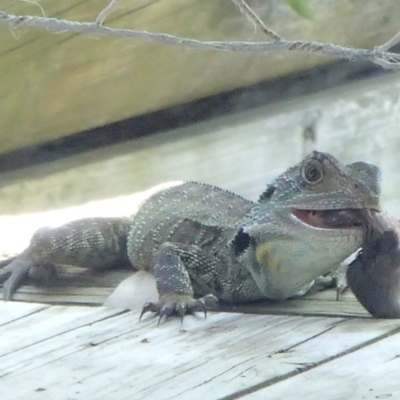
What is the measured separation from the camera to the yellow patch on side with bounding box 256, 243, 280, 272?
126 inches

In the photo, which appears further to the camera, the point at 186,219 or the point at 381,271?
the point at 186,219

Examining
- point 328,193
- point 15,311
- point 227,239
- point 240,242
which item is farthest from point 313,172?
point 15,311

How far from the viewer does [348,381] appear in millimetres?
2111

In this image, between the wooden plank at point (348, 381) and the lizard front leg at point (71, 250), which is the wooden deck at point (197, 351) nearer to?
the wooden plank at point (348, 381)

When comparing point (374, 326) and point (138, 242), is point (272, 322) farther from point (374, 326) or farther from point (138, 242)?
point (138, 242)

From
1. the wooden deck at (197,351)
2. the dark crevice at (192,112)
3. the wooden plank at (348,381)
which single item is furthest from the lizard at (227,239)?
the wooden plank at (348,381)

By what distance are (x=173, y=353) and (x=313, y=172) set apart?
0.82 m

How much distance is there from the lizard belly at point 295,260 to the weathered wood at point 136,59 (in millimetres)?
1115

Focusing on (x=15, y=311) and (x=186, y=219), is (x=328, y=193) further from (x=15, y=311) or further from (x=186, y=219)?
(x=15, y=311)

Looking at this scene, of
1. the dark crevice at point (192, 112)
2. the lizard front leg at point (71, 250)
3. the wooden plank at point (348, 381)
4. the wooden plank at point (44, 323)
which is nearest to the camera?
the wooden plank at point (348, 381)

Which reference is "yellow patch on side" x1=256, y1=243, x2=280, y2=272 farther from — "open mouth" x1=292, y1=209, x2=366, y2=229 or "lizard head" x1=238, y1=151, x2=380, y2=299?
"open mouth" x1=292, y1=209, x2=366, y2=229

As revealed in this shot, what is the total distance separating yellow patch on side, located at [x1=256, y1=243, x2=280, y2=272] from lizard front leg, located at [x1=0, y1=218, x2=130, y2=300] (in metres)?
1.01

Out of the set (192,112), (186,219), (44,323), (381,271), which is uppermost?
(192,112)

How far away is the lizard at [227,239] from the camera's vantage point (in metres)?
2.91
